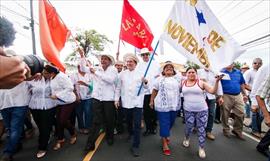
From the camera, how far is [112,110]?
191 inches

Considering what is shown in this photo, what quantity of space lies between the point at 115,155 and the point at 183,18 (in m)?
2.85

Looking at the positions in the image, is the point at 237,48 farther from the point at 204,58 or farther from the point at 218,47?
the point at 204,58

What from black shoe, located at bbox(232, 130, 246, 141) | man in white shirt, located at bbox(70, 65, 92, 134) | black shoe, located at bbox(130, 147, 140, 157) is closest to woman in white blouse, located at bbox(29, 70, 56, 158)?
man in white shirt, located at bbox(70, 65, 92, 134)

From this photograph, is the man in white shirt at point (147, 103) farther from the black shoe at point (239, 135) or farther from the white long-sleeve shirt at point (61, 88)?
the black shoe at point (239, 135)

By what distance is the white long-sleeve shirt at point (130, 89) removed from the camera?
4539mm

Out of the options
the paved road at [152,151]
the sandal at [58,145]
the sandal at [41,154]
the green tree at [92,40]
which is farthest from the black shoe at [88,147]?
the green tree at [92,40]

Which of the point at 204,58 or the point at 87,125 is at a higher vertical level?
the point at 204,58

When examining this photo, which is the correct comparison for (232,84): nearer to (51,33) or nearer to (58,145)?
(58,145)

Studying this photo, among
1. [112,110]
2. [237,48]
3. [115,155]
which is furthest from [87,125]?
[237,48]

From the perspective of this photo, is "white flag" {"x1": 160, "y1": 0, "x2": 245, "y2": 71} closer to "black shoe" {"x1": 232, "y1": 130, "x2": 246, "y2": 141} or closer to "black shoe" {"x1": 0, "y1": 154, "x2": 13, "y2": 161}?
"black shoe" {"x1": 232, "y1": 130, "x2": 246, "y2": 141}

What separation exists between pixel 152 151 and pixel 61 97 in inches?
84.9

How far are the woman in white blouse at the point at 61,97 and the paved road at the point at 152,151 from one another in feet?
1.18

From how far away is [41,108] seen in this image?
4.18 metres

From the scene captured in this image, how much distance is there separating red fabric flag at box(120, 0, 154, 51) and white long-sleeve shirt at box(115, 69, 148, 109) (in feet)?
3.09
